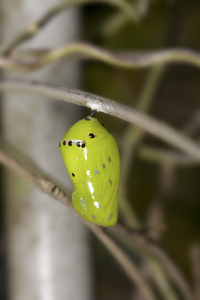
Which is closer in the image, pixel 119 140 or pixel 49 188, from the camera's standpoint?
pixel 49 188

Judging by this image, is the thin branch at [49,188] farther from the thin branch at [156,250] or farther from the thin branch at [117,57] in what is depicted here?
the thin branch at [117,57]

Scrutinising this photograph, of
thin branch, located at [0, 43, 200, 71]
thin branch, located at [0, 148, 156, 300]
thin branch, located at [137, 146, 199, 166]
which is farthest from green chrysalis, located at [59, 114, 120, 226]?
thin branch, located at [137, 146, 199, 166]

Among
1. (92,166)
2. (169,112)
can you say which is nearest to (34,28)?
(92,166)

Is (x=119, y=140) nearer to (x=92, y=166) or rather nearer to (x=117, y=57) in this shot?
(x=117, y=57)

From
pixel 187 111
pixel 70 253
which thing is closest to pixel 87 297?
pixel 70 253

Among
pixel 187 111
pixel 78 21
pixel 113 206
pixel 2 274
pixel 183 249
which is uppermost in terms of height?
pixel 187 111

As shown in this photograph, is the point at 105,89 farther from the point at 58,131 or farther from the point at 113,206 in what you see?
the point at 113,206

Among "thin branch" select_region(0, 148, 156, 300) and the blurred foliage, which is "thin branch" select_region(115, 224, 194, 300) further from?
the blurred foliage
